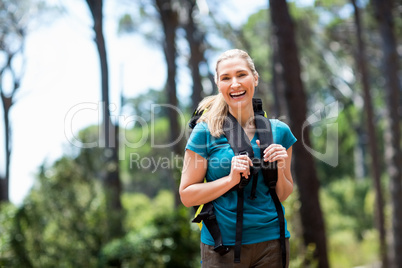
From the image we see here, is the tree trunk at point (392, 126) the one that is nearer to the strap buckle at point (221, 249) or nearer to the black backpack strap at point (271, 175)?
the black backpack strap at point (271, 175)

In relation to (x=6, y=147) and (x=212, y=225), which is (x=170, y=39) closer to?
(x=6, y=147)

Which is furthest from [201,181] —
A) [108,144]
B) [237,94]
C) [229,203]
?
[108,144]

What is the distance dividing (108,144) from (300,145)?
4.56 m

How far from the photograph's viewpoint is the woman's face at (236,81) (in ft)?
7.34

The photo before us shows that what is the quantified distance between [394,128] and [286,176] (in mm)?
9344

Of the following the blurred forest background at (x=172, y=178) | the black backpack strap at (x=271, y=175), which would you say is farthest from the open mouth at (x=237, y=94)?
the blurred forest background at (x=172, y=178)

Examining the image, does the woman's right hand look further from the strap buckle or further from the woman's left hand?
the strap buckle

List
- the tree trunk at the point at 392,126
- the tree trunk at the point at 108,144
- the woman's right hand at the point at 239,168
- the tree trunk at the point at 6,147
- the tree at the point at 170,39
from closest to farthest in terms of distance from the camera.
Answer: the woman's right hand at the point at 239,168, the tree trunk at the point at 108,144, the tree trunk at the point at 392,126, the tree at the point at 170,39, the tree trunk at the point at 6,147

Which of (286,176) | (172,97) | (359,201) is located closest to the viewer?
(286,176)

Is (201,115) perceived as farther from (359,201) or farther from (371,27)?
(359,201)

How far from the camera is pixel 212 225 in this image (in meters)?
2.11

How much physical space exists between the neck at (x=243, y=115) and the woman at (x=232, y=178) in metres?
0.02

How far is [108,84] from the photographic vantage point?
32.0ft

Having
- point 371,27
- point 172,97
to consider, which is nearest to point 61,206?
point 172,97
